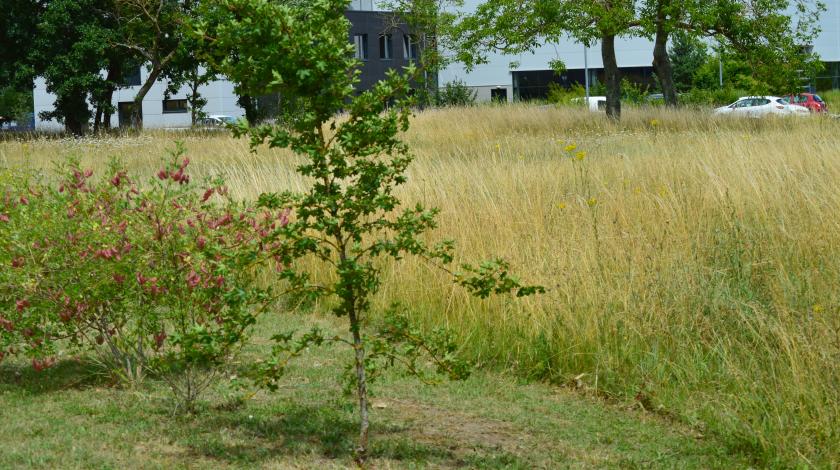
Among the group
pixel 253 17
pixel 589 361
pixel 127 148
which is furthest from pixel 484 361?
pixel 127 148

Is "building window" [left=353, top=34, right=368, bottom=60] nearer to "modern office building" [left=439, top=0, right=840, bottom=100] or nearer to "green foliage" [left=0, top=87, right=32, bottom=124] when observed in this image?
"modern office building" [left=439, top=0, right=840, bottom=100]

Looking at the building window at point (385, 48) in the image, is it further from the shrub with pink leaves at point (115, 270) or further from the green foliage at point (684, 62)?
the shrub with pink leaves at point (115, 270)

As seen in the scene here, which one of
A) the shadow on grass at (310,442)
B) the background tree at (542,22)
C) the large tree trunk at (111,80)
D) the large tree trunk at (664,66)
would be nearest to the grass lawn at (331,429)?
the shadow on grass at (310,442)

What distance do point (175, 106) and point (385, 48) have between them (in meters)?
13.9

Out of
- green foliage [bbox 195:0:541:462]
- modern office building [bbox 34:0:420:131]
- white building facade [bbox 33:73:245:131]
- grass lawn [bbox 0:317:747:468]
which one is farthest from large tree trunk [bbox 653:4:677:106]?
white building facade [bbox 33:73:245:131]

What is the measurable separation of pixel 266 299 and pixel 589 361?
225 centimetres

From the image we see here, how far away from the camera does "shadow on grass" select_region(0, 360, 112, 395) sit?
18.8 ft

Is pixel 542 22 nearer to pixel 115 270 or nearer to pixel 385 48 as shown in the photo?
pixel 115 270

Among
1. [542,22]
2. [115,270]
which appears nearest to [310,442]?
[115,270]

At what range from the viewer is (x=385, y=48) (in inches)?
2579

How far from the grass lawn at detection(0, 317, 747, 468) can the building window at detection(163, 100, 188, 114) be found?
197 feet

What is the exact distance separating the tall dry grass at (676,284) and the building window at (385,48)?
186ft

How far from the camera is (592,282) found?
5.99m

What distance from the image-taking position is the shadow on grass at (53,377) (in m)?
5.73
